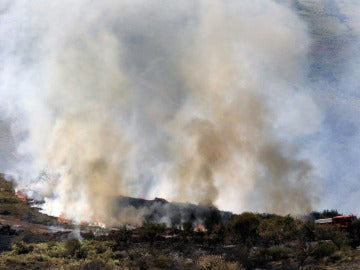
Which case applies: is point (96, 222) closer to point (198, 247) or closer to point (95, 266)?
point (198, 247)

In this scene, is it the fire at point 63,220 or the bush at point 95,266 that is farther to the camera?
the fire at point 63,220

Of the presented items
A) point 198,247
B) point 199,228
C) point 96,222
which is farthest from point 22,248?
point 96,222

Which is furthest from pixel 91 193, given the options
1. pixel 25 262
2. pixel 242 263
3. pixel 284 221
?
pixel 242 263

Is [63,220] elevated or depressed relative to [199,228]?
elevated

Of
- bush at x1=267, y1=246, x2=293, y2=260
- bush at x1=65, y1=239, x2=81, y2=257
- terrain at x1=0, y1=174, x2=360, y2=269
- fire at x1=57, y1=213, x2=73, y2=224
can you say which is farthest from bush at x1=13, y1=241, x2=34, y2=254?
fire at x1=57, y1=213, x2=73, y2=224

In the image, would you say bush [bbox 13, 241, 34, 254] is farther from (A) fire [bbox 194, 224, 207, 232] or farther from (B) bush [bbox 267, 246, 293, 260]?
(B) bush [bbox 267, 246, 293, 260]

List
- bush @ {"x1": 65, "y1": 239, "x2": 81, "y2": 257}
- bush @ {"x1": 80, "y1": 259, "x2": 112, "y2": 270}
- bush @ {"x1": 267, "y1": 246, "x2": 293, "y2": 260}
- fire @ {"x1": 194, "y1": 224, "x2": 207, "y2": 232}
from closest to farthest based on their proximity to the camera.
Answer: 1. bush @ {"x1": 80, "y1": 259, "x2": 112, "y2": 270}
2. bush @ {"x1": 267, "y1": 246, "x2": 293, "y2": 260}
3. bush @ {"x1": 65, "y1": 239, "x2": 81, "y2": 257}
4. fire @ {"x1": 194, "y1": 224, "x2": 207, "y2": 232}

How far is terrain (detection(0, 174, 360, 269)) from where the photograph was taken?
3272 centimetres

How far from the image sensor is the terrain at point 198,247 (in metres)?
32.7

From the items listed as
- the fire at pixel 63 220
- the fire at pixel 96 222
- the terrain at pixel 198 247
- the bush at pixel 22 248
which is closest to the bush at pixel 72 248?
the terrain at pixel 198 247

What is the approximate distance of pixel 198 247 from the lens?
136ft

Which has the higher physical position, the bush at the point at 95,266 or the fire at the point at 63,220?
the fire at the point at 63,220

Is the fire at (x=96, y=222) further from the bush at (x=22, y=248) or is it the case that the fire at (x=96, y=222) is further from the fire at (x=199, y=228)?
the bush at (x=22, y=248)

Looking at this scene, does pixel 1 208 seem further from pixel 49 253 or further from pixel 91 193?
pixel 49 253
